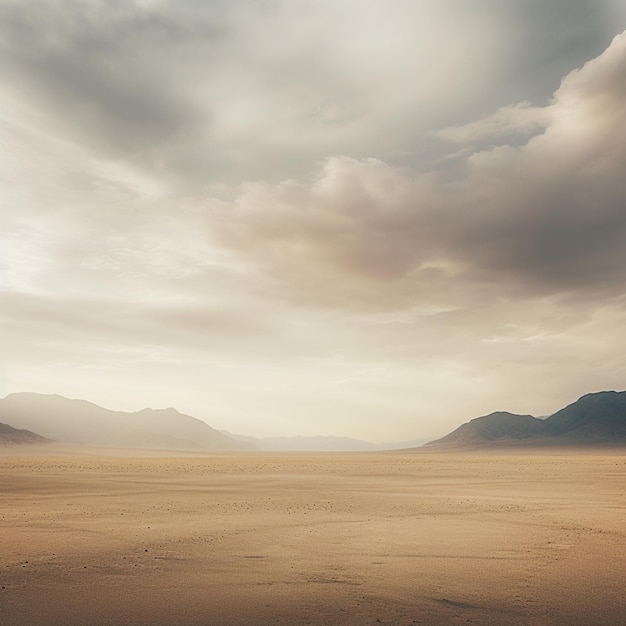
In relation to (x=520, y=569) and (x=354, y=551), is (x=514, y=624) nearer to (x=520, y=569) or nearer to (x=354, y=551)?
(x=520, y=569)

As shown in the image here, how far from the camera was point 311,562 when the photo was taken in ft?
44.7

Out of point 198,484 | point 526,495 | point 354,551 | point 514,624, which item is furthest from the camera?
point 198,484

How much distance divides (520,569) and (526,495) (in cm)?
1944

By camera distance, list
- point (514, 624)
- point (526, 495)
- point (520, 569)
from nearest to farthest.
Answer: point (514, 624)
point (520, 569)
point (526, 495)

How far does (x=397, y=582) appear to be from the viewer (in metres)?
11.8

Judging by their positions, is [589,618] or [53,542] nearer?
[589,618]

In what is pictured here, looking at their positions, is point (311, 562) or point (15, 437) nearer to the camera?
point (311, 562)

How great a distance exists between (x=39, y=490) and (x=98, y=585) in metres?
23.7

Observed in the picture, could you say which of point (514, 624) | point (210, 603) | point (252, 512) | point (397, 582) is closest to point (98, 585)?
point (210, 603)

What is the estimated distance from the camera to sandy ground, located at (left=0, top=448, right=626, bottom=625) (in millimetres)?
10047

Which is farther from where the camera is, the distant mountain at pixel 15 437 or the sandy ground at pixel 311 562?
the distant mountain at pixel 15 437

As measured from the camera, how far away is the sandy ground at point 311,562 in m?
10.0

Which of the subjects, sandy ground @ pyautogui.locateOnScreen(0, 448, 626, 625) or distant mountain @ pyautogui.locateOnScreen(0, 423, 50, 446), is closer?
sandy ground @ pyautogui.locateOnScreen(0, 448, 626, 625)

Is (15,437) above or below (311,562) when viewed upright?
above
